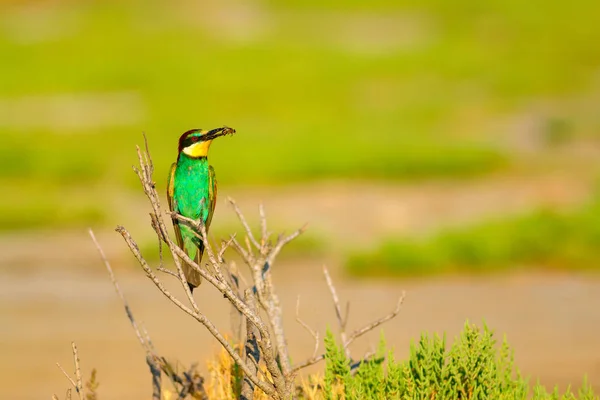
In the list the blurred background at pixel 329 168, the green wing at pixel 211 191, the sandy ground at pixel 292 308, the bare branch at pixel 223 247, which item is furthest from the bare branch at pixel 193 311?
the sandy ground at pixel 292 308

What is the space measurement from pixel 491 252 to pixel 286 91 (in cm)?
1400

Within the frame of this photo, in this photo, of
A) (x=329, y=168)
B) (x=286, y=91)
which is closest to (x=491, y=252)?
(x=329, y=168)

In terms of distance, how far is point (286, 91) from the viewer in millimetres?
24203

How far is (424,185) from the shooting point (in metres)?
15.8

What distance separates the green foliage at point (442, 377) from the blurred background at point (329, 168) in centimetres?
135

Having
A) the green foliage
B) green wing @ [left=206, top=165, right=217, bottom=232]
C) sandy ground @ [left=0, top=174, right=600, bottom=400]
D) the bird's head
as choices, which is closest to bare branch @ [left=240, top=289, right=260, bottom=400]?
the green foliage

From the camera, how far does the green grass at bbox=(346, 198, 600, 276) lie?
34.6ft

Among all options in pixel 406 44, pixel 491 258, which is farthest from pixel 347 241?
pixel 406 44

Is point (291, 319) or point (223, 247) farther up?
point (291, 319)

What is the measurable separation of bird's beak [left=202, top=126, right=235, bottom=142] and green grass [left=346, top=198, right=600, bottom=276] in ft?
21.2

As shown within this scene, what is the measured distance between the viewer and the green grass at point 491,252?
34.6ft

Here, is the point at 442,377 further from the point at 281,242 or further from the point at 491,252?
the point at 491,252

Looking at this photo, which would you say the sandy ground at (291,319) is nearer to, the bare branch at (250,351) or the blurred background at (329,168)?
the blurred background at (329,168)

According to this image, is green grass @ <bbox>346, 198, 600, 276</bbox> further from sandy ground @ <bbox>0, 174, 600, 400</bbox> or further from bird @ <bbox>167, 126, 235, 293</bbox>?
bird @ <bbox>167, 126, 235, 293</bbox>
